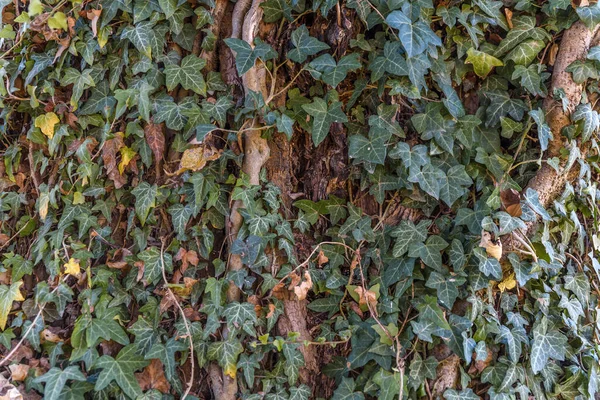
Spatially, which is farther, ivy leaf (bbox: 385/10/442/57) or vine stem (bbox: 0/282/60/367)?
vine stem (bbox: 0/282/60/367)

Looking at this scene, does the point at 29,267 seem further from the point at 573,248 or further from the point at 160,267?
the point at 573,248

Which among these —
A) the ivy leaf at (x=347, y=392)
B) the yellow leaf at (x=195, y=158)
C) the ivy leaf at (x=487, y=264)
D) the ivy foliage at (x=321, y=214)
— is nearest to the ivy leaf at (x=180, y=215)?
the ivy foliage at (x=321, y=214)

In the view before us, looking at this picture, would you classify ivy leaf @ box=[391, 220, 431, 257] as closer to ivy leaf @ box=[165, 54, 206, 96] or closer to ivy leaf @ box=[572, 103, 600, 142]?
ivy leaf @ box=[572, 103, 600, 142]

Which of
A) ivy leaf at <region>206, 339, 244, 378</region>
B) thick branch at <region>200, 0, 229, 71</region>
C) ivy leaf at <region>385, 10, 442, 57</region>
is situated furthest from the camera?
thick branch at <region>200, 0, 229, 71</region>

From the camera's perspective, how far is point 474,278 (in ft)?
5.11

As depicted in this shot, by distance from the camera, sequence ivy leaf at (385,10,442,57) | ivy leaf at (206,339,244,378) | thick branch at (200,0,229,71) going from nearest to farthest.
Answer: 1. ivy leaf at (385,10,442,57)
2. ivy leaf at (206,339,244,378)
3. thick branch at (200,0,229,71)

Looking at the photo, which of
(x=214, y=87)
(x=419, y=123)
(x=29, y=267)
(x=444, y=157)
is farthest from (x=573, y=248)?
(x=29, y=267)

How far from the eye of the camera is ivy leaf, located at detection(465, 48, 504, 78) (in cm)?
160

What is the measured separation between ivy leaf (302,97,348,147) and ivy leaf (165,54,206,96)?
0.35 m

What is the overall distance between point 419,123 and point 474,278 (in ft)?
1.70

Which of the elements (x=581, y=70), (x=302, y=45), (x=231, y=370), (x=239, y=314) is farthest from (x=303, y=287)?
(x=581, y=70)

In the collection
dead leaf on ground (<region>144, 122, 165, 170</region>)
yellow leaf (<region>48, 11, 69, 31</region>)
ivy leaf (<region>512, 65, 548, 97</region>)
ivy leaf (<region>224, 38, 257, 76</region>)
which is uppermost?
yellow leaf (<region>48, 11, 69, 31</region>)

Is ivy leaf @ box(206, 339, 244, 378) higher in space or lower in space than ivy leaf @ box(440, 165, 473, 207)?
lower

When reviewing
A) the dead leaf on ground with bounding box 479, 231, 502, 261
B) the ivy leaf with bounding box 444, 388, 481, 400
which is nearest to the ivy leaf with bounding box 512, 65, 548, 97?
the dead leaf on ground with bounding box 479, 231, 502, 261
